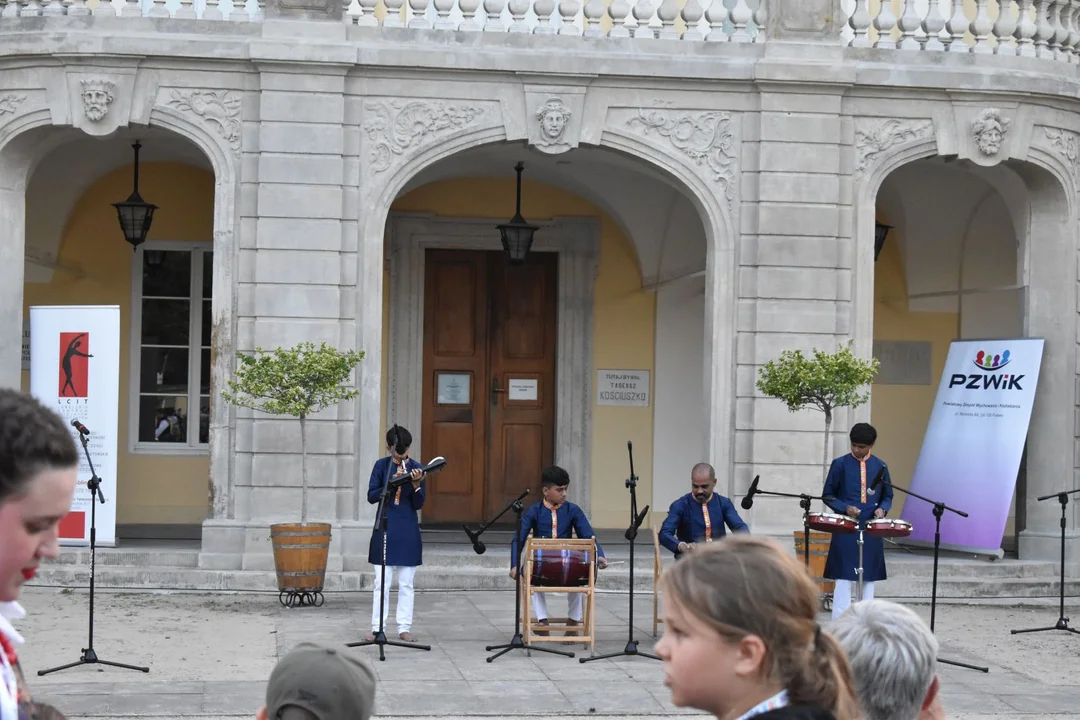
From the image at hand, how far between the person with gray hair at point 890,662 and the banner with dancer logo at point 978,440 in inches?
430

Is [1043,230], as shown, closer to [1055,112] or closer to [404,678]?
[1055,112]

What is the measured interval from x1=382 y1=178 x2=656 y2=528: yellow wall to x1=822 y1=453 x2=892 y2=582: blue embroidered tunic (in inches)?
220

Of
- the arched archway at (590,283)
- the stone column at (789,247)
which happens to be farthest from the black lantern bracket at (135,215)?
the stone column at (789,247)

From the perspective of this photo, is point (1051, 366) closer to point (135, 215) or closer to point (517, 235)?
point (517, 235)

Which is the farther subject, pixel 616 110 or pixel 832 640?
pixel 616 110

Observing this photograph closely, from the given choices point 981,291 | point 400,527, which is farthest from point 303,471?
point 981,291

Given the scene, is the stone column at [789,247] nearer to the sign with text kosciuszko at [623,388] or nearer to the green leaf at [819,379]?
the green leaf at [819,379]

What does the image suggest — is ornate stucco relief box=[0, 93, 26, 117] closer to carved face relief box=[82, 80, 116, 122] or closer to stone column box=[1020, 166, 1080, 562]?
carved face relief box=[82, 80, 116, 122]

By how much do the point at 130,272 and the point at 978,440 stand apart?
851cm

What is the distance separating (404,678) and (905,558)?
20.6 ft

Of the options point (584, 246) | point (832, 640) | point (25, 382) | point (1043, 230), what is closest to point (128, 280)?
point (25, 382)

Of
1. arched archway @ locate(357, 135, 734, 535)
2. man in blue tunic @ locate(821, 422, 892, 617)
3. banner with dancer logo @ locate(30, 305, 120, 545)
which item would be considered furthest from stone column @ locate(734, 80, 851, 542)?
banner with dancer logo @ locate(30, 305, 120, 545)

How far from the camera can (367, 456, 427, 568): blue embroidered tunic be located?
10398 mm

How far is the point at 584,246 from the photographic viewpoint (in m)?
16.5
